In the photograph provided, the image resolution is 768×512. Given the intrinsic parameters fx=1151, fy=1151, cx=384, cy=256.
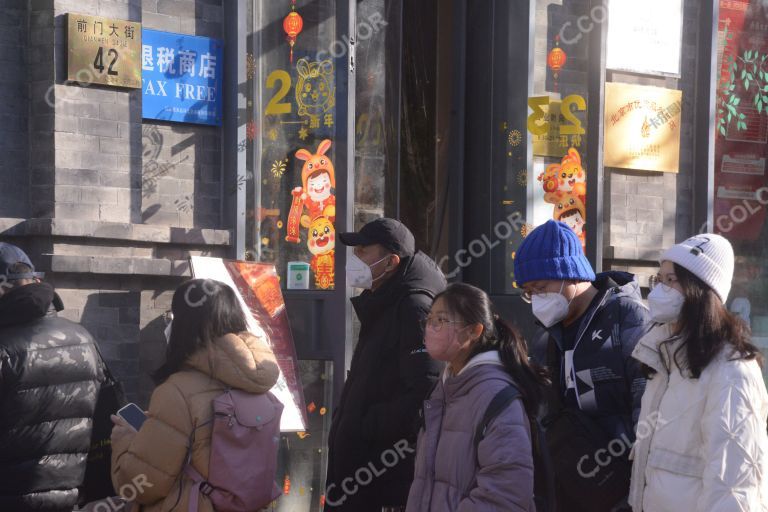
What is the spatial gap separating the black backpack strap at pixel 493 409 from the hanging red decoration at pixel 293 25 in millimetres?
4631

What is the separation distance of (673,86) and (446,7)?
207 cm

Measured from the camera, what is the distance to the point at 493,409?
3.69m

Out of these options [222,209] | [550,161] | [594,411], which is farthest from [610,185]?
[594,411]

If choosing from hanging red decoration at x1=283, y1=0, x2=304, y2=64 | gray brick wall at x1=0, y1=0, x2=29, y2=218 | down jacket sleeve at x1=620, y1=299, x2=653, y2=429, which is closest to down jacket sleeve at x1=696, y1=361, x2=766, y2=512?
down jacket sleeve at x1=620, y1=299, x2=653, y2=429

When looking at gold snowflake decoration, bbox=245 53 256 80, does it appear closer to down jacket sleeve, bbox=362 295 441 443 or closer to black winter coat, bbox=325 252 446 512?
black winter coat, bbox=325 252 446 512

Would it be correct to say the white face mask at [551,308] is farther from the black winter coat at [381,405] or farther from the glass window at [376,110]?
the glass window at [376,110]

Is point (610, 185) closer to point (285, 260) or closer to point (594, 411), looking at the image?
point (285, 260)

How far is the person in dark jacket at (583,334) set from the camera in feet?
13.6

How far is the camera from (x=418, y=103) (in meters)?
9.33

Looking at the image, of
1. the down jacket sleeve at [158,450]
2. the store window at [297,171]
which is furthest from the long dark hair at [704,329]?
the store window at [297,171]

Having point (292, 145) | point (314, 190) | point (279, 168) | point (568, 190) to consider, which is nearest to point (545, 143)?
point (568, 190)

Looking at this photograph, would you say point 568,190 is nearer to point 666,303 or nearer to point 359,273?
point 359,273

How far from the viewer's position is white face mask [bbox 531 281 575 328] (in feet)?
14.1

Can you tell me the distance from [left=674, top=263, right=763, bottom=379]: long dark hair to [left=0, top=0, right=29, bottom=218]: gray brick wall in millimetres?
4348
